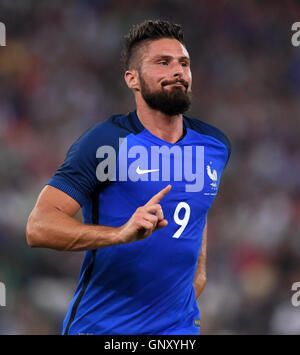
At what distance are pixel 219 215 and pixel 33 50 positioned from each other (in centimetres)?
327

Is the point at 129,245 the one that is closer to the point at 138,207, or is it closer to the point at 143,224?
the point at 138,207

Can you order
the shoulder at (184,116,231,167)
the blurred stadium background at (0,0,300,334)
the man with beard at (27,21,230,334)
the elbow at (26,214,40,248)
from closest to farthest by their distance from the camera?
the elbow at (26,214,40,248), the man with beard at (27,21,230,334), the shoulder at (184,116,231,167), the blurred stadium background at (0,0,300,334)

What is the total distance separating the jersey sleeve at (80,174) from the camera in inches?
108

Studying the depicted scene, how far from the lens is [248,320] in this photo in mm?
6176

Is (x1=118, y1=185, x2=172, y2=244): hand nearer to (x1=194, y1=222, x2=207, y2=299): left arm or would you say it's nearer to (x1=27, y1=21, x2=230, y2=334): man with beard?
(x1=27, y1=21, x2=230, y2=334): man with beard

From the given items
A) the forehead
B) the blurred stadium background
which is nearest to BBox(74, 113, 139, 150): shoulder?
the forehead

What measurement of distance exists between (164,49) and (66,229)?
1.25 meters

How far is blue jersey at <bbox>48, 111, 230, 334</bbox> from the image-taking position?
285 centimetres

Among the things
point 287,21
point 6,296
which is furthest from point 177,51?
point 287,21

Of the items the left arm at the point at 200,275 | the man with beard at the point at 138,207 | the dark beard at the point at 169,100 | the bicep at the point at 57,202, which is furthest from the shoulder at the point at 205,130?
the bicep at the point at 57,202

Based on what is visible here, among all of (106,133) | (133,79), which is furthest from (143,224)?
(133,79)

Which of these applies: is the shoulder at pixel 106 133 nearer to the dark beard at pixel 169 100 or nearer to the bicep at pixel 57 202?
the dark beard at pixel 169 100

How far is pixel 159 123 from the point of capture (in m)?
3.16

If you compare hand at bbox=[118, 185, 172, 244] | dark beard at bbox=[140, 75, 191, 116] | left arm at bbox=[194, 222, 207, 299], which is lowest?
left arm at bbox=[194, 222, 207, 299]
